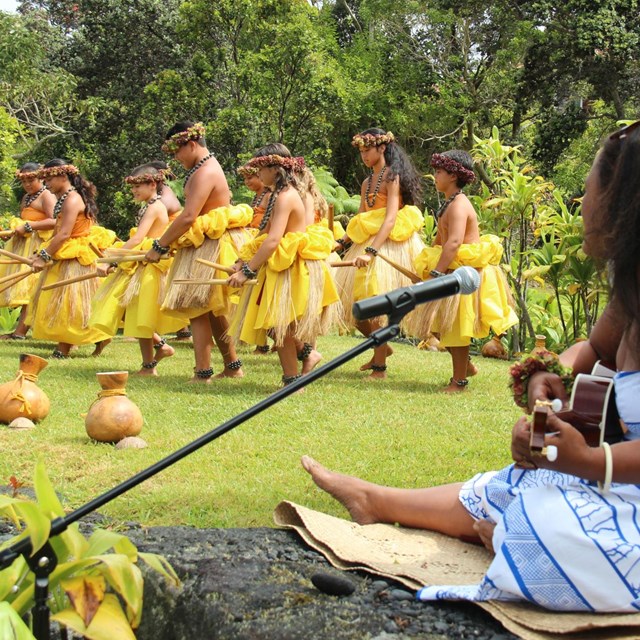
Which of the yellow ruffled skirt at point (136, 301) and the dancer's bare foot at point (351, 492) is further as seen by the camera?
the yellow ruffled skirt at point (136, 301)

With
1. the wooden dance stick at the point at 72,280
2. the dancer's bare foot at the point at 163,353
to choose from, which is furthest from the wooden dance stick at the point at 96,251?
the dancer's bare foot at the point at 163,353

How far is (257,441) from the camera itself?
466 centimetres

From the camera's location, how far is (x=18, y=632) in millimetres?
1842

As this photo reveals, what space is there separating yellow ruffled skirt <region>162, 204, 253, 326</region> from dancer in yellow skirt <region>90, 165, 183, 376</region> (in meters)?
0.27

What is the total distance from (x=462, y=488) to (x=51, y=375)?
15.9ft

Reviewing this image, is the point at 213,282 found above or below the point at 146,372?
above

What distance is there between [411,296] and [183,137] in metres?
4.82

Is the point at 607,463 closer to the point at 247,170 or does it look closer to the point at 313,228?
the point at 313,228

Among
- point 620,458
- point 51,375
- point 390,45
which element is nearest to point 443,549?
point 620,458

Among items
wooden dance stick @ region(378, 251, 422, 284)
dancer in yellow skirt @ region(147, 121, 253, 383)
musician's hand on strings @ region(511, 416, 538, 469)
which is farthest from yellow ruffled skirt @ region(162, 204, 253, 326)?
musician's hand on strings @ region(511, 416, 538, 469)

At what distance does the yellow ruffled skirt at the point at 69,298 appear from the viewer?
782cm

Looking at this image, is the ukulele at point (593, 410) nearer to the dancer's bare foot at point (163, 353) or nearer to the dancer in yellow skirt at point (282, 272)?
the dancer in yellow skirt at point (282, 272)

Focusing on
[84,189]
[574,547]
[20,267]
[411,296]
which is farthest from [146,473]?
[20,267]

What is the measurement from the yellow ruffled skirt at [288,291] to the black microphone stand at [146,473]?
13.6 feet
